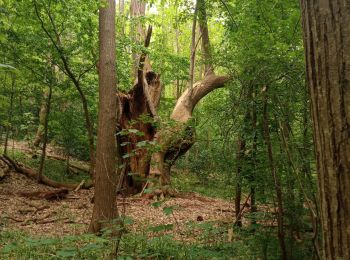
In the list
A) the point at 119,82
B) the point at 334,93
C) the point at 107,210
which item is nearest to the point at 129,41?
the point at 119,82

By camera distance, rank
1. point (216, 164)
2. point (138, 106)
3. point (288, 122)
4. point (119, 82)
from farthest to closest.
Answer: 1. point (119, 82)
2. point (138, 106)
3. point (216, 164)
4. point (288, 122)

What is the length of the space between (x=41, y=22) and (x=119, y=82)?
368 centimetres

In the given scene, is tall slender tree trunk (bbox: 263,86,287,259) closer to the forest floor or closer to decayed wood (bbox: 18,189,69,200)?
the forest floor

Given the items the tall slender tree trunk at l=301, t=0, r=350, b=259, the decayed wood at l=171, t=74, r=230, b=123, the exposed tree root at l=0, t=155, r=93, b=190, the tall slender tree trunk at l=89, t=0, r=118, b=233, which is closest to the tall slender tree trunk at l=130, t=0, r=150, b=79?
the decayed wood at l=171, t=74, r=230, b=123

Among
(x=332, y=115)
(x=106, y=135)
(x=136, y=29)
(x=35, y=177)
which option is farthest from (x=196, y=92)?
(x=332, y=115)

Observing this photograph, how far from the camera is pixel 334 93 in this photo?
5.92ft

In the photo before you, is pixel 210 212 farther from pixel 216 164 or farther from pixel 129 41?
pixel 129 41

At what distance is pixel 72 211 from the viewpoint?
9047 millimetres

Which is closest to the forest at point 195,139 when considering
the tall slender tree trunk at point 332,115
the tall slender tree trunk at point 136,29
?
the tall slender tree trunk at point 332,115

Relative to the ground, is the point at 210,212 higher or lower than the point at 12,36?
lower

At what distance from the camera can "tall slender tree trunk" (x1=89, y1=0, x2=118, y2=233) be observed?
6488mm

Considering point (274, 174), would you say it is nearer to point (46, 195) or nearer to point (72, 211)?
point (72, 211)

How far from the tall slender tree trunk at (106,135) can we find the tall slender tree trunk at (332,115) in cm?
475

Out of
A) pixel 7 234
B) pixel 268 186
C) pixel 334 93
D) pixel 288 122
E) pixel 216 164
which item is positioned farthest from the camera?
pixel 7 234
